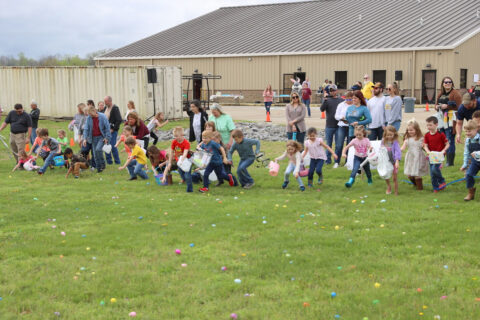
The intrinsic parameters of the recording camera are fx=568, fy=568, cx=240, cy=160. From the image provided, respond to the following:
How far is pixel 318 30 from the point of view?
45594mm

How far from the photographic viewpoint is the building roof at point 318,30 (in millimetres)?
39562

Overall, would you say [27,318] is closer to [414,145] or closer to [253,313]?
[253,313]

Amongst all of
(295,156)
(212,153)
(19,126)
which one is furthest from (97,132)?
(295,156)

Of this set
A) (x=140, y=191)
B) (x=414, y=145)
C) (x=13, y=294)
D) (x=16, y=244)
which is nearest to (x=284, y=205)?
(x=414, y=145)

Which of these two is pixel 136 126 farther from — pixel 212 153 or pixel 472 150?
pixel 472 150

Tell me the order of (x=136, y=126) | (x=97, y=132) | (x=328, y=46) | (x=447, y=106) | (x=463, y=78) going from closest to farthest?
(x=447, y=106)
(x=136, y=126)
(x=97, y=132)
(x=463, y=78)
(x=328, y=46)

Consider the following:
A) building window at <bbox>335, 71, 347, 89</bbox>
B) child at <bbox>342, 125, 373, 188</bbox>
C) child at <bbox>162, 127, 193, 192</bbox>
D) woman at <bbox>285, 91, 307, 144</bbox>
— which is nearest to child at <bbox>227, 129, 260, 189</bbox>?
child at <bbox>162, 127, 193, 192</bbox>

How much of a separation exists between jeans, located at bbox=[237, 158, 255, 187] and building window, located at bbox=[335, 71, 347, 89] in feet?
98.9

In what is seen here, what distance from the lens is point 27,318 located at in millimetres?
5500

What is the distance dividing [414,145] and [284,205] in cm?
291

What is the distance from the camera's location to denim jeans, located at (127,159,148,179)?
45.2 feet

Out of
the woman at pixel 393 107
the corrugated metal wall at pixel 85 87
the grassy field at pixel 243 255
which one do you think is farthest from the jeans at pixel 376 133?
the corrugated metal wall at pixel 85 87

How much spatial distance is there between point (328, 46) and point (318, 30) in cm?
421

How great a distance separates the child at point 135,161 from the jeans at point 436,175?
6637mm
